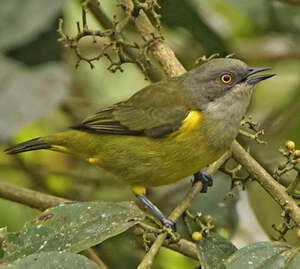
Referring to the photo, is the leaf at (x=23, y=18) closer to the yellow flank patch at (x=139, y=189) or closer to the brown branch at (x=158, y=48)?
the brown branch at (x=158, y=48)

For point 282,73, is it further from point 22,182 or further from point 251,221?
point 22,182

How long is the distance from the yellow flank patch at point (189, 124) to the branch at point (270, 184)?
550mm

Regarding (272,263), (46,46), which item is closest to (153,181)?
(46,46)

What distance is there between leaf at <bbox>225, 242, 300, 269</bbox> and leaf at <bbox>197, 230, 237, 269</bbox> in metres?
0.27

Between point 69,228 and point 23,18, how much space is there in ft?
5.21

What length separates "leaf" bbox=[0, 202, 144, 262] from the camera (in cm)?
255

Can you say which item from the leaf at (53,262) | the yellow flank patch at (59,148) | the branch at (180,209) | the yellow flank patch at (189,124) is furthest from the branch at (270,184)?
the yellow flank patch at (59,148)

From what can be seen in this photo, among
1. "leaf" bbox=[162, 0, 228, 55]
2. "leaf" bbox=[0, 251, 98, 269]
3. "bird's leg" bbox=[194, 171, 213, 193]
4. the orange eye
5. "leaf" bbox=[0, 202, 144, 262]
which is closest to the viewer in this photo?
"leaf" bbox=[0, 251, 98, 269]

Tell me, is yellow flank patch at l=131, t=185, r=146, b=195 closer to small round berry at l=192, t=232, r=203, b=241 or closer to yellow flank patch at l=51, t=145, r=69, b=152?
yellow flank patch at l=51, t=145, r=69, b=152

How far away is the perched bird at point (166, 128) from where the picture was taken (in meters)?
3.79

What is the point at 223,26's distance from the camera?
612 centimetres

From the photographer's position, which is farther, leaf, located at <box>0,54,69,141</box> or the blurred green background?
the blurred green background

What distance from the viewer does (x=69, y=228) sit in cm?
261

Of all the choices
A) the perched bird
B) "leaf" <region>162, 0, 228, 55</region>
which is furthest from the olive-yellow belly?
"leaf" <region>162, 0, 228, 55</region>
